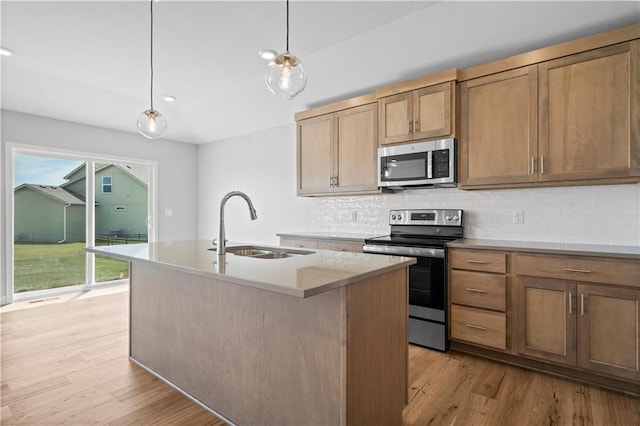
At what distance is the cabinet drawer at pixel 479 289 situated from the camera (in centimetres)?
257

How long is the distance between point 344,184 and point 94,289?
3999mm

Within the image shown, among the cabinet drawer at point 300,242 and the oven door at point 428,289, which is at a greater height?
the cabinet drawer at point 300,242

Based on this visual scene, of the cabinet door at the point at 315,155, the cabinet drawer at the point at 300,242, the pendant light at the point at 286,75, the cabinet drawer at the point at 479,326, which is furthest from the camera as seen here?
the cabinet door at the point at 315,155

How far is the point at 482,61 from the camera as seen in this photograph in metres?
2.96

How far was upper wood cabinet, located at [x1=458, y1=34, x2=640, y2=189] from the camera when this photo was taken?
90.0 inches

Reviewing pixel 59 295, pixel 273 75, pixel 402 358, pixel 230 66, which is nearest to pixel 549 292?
pixel 402 358

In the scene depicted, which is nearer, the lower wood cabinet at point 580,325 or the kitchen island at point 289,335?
the kitchen island at point 289,335

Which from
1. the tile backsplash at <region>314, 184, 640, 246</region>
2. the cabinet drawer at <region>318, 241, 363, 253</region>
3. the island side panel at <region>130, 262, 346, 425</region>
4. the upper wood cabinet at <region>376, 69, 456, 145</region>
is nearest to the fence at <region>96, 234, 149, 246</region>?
the island side panel at <region>130, 262, 346, 425</region>

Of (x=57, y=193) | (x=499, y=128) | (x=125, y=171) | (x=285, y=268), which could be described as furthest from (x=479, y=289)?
(x=57, y=193)

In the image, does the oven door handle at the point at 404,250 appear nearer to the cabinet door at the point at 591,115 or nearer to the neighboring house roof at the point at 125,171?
the cabinet door at the point at 591,115

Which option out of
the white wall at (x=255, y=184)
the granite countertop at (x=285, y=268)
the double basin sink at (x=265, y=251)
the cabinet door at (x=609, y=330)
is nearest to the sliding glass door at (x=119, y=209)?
the white wall at (x=255, y=184)

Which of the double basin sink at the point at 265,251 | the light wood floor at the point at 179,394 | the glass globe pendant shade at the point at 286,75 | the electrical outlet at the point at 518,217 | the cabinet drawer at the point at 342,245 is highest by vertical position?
the glass globe pendant shade at the point at 286,75

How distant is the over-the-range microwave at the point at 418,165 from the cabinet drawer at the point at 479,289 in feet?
2.70

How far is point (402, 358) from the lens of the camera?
1.79 meters
